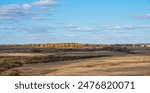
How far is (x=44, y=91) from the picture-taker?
18.1 m

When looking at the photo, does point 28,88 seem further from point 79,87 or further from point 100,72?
point 100,72

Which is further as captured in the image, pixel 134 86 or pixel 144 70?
pixel 144 70

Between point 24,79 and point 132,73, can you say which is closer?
point 24,79

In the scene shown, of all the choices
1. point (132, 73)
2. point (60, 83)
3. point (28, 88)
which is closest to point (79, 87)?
point (60, 83)

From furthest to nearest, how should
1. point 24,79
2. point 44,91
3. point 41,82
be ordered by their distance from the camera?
point 24,79 < point 41,82 < point 44,91

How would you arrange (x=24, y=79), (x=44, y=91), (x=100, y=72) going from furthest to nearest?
1. (x=100, y=72)
2. (x=24, y=79)
3. (x=44, y=91)

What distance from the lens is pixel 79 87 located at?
1833 centimetres

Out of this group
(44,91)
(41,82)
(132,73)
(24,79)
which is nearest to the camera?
(44,91)

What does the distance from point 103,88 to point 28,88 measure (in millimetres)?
3214

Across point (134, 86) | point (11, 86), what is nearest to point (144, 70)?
point (134, 86)

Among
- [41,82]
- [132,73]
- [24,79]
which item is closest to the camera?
[41,82]

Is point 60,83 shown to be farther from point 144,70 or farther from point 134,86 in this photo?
point 144,70

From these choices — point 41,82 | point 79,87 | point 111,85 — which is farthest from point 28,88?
point 111,85

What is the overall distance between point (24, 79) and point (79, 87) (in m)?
3.68
